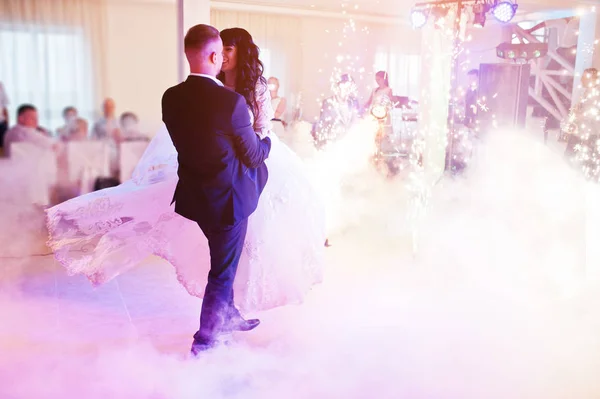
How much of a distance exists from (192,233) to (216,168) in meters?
0.61

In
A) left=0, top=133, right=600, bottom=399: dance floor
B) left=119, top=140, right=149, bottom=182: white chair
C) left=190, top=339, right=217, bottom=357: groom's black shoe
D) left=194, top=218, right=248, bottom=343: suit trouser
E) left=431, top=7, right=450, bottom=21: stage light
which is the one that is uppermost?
left=431, top=7, right=450, bottom=21: stage light

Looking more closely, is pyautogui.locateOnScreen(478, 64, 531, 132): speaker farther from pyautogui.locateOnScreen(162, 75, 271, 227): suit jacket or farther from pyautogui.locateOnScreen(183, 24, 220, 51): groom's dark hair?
pyautogui.locateOnScreen(183, 24, 220, 51): groom's dark hair

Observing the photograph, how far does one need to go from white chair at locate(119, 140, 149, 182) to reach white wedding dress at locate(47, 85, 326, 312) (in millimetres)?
1689

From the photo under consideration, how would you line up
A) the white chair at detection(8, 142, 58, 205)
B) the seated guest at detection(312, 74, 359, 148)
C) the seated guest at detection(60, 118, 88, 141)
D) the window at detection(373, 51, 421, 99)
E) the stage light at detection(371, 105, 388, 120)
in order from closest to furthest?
1. the white chair at detection(8, 142, 58, 205)
2. the seated guest at detection(60, 118, 88, 141)
3. the stage light at detection(371, 105, 388, 120)
4. the seated guest at detection(312, 74, 359, 148)
5. the window at detection(373, 51, 421, 99)

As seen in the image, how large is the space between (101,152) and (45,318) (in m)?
2.01

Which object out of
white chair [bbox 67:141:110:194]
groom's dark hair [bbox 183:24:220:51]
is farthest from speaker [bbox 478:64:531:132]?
groom's dark hair [bbox 183:24:220:51]

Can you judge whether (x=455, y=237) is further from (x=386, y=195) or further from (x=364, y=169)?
(x=364, y=169)

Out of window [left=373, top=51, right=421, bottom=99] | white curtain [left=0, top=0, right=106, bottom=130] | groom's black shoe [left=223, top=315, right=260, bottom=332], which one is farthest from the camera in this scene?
window [left=373, top=51, right=421, bottom=99]

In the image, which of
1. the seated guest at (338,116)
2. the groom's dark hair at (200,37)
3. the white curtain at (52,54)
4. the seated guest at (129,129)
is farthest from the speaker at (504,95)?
the white curtain at (52,54)

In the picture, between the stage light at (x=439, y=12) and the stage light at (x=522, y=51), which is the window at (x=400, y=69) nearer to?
the stage light at (x=522, y=51)

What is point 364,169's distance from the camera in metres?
7.42

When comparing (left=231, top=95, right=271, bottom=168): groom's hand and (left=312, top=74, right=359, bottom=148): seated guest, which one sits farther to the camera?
(left=312, top=74, right=359, bottom=148): seated guest

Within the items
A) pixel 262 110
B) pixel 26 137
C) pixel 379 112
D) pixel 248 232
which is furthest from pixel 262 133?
pixel 379 112

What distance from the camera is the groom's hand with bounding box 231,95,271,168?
2285mm
